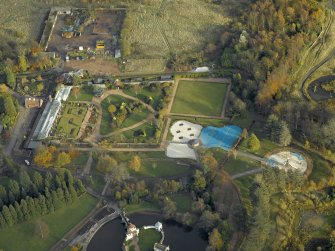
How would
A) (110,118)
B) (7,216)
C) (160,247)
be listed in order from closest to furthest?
1. (160,247)
2. (7,216)
3. (110,118)

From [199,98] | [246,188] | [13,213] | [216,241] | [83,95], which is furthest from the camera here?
[83,95]

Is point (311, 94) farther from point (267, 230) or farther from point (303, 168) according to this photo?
point (267, 230)

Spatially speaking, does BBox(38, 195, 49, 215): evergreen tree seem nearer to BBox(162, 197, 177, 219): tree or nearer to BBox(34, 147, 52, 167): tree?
BBox(34, 147, 52, 167): tree

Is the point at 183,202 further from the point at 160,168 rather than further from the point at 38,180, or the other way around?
the point at 38,180

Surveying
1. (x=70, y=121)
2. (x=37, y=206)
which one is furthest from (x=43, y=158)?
(x=70, y=121)

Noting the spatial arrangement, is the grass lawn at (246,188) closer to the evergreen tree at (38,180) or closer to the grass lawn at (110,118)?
the grass lawn at (110,118)

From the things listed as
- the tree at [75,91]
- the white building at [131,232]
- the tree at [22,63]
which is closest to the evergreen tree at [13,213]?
the white building at [131,232]
